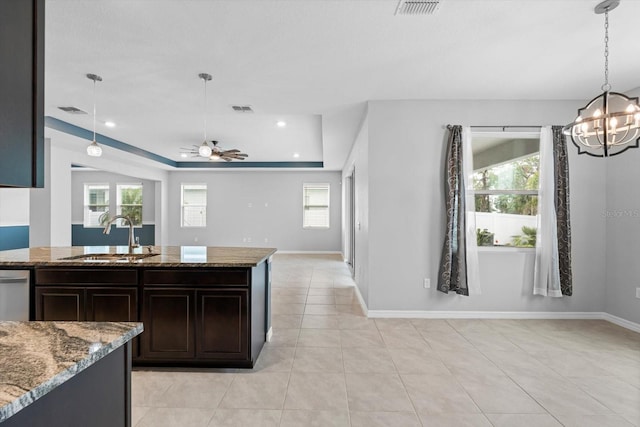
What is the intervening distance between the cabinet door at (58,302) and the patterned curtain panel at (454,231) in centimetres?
364

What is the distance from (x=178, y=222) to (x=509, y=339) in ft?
30.7

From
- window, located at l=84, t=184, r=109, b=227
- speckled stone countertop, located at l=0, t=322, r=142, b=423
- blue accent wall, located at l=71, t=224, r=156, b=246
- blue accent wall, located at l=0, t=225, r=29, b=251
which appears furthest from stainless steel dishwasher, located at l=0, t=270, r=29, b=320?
window, located at l=84, t=184, r=109, b=227

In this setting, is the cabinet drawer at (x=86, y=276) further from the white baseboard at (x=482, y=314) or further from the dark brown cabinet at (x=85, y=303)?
the white baseboard at (x=482, y=314)

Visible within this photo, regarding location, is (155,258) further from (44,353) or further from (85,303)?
(44,353)

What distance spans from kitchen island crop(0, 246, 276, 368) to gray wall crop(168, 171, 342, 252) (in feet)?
24.1

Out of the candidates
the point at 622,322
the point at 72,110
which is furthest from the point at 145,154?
the point at 622,322

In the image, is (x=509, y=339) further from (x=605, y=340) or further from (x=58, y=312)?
(x=58, y=312)

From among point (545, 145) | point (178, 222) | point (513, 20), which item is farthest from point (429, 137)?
point (178, 222)

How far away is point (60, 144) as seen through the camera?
5.84 metres

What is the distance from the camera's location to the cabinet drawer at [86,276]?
8.32 feet

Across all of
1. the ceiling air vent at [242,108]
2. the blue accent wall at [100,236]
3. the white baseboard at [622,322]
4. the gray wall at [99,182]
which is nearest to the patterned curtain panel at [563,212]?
the white baseboard at [622,322]

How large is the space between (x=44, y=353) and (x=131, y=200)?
1054cm

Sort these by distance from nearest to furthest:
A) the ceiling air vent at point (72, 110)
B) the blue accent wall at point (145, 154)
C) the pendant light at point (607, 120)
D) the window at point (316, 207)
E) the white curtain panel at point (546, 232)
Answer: the pendant light at point (607, 120)
the white curtain panel at point (546, 232)
the ceiling air vent at point (72, 110)
the blue accent wall at point (145, 154)
the window at point (316, 207)

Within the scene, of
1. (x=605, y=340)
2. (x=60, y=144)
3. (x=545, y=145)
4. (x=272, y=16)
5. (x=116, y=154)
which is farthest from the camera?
(x=116, y=154)
